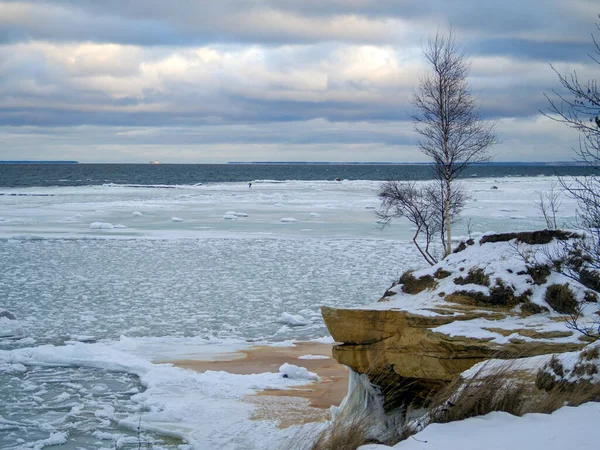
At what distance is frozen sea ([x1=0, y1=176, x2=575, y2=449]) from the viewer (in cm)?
974

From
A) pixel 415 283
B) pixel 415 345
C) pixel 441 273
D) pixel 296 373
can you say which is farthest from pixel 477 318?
pixel 296 373

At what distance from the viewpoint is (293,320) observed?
15758mm

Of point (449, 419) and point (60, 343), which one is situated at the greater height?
point (449, 419)

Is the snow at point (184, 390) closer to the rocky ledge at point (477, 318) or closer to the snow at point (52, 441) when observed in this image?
the snow at point (52, 441)

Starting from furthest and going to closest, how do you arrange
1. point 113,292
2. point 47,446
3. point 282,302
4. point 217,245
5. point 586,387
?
point 217,245 → point 113,292 → point 282,302 → point 47,446 → point 586,387

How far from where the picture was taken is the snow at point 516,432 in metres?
5.07

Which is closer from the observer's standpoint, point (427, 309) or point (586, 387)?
point (586, 387)

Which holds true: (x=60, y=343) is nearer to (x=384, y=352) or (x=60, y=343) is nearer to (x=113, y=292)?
(x=113, y=292)

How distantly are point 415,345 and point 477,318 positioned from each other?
925 millimetres

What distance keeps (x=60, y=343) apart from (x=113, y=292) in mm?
5541

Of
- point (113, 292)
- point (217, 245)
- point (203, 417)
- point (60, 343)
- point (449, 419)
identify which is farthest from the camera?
point (217, 245)

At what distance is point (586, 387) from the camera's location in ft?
21.5

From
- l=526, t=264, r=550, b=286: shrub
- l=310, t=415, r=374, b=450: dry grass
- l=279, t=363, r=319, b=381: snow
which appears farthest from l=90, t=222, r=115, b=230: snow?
l=310, t=415, r=374, b=450: dry grass

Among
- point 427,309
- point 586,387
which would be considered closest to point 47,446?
point 427,309
